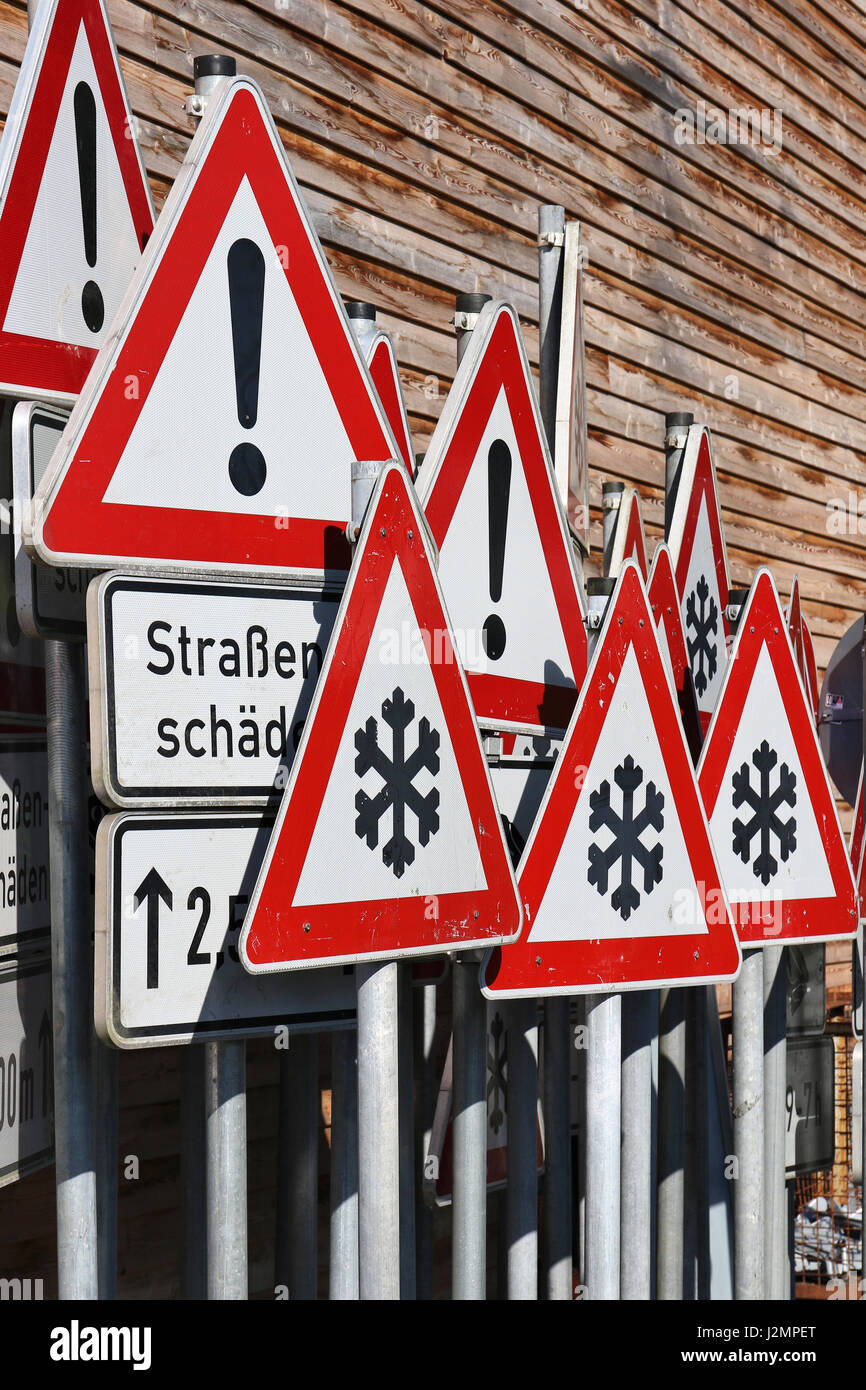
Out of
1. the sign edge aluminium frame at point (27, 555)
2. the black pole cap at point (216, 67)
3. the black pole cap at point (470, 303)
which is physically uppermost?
the black pole cap at point (216, 67)

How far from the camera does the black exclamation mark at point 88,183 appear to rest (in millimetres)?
2082

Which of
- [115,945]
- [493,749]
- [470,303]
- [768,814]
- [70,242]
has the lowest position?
[115,945]

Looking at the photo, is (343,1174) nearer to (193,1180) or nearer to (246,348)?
(193,1180)

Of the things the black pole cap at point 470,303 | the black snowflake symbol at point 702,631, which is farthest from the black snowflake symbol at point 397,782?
the black snowflake symbol at point 702,631

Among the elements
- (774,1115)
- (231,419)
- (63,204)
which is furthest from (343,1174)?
(63,204)

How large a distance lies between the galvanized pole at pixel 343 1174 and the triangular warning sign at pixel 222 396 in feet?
3.40

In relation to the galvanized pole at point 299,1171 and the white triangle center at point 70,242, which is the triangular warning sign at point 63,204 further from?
the galvanized pole at point 299,1171

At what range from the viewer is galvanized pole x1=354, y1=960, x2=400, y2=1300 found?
196 cm

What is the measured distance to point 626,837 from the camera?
2.68 metres

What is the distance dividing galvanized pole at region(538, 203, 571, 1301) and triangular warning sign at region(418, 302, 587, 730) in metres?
0.50

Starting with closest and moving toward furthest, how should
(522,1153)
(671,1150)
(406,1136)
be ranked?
(522,1153), (406,1136), (671,1150)

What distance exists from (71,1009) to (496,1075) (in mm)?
1556
